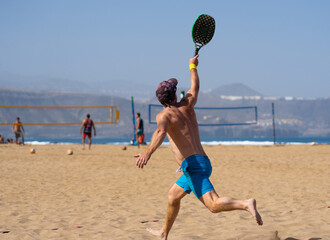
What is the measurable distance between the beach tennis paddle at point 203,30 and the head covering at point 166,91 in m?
0.81

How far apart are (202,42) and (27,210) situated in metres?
3.64

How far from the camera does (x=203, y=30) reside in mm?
4836

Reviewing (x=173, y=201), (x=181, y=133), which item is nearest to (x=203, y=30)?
(x=181, y=133)

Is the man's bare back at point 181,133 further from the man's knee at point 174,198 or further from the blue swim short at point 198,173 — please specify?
the man's knee at point 174,198

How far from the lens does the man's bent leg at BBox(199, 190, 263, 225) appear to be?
12.5ft

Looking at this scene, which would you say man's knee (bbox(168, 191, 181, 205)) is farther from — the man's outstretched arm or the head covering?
the head covering

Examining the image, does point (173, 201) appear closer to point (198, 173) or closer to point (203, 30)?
point (198, 173)

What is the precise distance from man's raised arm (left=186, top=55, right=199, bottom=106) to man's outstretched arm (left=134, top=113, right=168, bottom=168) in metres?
0.35

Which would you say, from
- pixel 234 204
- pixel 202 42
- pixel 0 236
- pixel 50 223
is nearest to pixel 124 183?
pixel 50 223

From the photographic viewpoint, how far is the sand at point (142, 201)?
5.43m

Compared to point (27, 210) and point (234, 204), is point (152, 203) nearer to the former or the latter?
point (27, 210)

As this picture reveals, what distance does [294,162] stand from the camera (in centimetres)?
1426

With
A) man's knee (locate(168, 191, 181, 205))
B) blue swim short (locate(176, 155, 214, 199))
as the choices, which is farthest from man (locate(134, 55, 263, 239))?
man's knee (locate(168, 191, 181, 205))

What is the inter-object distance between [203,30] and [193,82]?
0.72 metres
